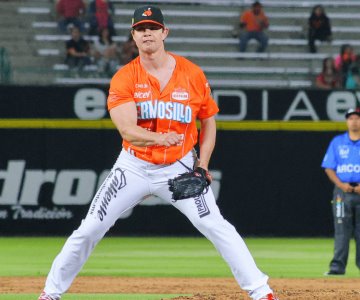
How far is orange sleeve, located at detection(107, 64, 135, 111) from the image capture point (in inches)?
289

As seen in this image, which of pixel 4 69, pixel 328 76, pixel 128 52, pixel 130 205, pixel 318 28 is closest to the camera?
pixel 130 205

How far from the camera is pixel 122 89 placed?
24.1 feet

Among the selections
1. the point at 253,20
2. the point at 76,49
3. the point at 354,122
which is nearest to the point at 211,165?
the point at 76,49

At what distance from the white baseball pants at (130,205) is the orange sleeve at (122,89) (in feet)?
1.32

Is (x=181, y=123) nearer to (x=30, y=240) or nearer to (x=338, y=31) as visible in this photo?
(x=30, y=240)

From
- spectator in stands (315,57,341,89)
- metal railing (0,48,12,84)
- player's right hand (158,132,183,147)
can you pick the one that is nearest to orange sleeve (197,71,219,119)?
player's right hand (158,132,183,147)

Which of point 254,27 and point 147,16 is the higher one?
point 147,16

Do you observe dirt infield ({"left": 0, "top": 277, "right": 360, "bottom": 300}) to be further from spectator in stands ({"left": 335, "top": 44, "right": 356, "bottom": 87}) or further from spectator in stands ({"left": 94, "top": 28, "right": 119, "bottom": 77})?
spectator in stands ({"left": 335, "top": 44, "right": 356, "bottom": 87})

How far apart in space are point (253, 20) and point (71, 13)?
3.57 meters

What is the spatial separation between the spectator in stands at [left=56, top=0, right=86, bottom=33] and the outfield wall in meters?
3.26

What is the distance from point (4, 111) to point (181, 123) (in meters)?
10.4

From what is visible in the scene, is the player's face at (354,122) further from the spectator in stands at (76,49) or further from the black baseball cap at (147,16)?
the spectator in stands at (76,49)

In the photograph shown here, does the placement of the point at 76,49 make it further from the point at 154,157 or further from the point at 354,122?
the point at 154,157

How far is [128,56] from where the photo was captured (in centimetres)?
1923
